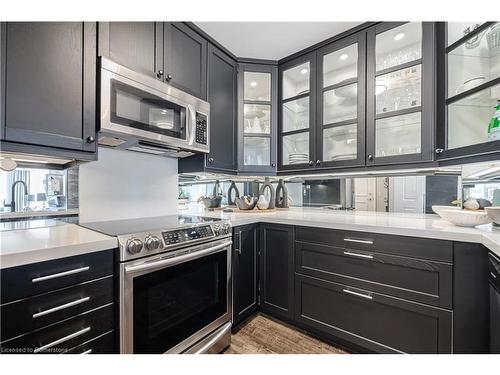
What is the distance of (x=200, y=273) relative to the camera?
1432 mm

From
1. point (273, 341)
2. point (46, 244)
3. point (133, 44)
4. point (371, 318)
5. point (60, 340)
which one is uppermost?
point (133, 44)

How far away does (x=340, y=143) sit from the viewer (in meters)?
2.03

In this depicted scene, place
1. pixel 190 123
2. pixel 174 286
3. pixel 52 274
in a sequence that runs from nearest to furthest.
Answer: pixel 52 274, pixel 174 286, pixel 190 123

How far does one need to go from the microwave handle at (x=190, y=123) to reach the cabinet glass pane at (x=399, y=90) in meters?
1.44

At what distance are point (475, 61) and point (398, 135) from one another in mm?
577

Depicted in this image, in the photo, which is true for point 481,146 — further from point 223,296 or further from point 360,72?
point 223,296

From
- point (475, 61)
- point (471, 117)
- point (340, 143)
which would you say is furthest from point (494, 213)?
point (340, 143)

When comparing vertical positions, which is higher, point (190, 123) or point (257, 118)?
point (257, 118)

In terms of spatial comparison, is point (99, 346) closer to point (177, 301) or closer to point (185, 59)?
point (177, 301)

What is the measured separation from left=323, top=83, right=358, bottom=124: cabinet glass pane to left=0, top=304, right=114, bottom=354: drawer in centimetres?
206

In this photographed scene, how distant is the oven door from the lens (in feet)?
3.52

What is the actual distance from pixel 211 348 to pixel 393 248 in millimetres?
1277

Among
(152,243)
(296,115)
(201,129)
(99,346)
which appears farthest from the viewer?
(296,115)
